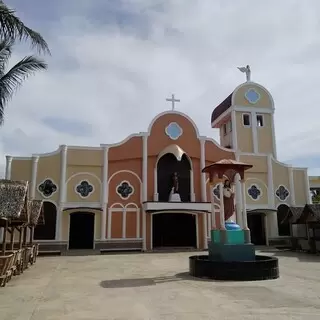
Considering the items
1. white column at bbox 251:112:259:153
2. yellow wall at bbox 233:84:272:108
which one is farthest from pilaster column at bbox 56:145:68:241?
white column at bbox 251:112:259:153

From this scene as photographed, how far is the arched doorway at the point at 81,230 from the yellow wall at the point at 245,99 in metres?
13.8

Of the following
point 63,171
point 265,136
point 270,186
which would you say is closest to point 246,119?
point 265,136

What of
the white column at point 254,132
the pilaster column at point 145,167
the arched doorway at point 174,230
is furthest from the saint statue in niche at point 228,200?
the white column at point 254,132

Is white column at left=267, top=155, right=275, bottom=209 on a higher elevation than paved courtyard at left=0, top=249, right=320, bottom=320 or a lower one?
higher

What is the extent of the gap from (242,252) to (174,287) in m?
3.21

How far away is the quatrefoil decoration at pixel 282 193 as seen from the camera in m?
24.6

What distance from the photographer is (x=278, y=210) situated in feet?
79.8

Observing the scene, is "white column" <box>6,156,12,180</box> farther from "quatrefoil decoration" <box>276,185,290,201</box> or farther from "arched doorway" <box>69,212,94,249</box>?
"quatrefoil decoration" <box>276,185,290,201</box>

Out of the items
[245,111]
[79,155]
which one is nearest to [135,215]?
[79,155]

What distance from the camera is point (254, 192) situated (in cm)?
2416

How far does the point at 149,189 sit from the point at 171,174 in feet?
5.91

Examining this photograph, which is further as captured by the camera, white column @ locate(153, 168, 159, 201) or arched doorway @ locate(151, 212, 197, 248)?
arched doorway @ locate(151, 212, 197, 248)

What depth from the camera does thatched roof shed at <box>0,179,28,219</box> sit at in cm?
962

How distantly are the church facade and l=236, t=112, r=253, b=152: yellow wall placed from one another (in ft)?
0.67
